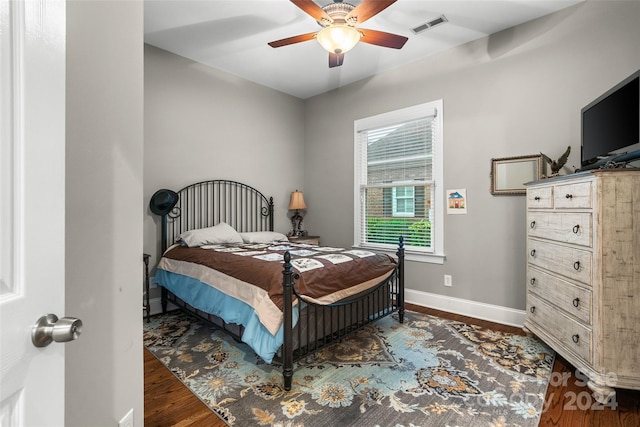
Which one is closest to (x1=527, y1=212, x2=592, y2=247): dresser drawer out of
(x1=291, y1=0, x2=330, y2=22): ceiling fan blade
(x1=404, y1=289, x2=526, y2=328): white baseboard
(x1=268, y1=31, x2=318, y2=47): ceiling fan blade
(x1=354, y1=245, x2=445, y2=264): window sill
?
(x1=404, y1=289, x2=526, y2=328): white baseboard

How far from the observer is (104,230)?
3.63 feet

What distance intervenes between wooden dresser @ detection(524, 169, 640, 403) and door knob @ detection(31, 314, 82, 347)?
246 centimetres

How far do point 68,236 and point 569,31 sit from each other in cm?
383

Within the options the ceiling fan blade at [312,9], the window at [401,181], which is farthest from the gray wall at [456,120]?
the ceiling fan blade at [312,9]

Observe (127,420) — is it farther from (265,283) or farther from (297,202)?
(297,202)

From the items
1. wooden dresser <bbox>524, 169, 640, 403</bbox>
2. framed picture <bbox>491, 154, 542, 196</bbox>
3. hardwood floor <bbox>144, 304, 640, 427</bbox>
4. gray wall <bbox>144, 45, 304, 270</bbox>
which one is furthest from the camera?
gray wall <bbox>144, 45, 304, 270</bbox>

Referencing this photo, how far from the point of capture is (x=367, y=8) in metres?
2.07

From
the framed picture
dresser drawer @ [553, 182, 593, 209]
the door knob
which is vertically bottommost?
the door knob

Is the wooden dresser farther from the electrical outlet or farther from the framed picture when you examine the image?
the electrical outlet

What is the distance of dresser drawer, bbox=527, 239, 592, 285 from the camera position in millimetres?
1907

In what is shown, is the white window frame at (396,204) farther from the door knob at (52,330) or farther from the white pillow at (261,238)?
the door knob at (52,330)

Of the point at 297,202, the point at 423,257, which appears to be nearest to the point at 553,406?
the point at 423,257

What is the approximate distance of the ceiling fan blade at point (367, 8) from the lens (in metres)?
1.99

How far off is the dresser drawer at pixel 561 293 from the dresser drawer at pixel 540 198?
510 millimetres
